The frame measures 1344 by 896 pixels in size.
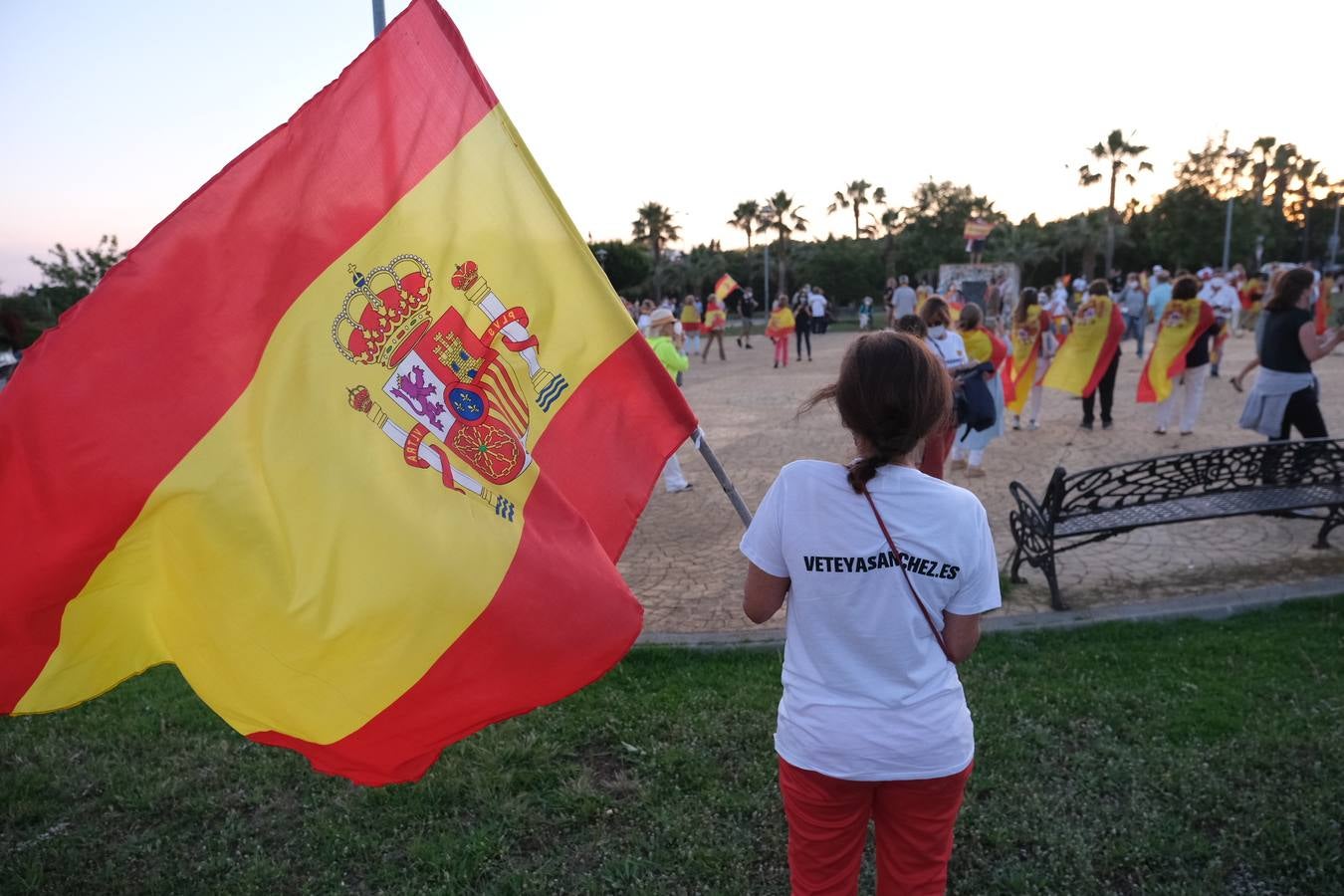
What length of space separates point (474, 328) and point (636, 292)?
55877 millimetres

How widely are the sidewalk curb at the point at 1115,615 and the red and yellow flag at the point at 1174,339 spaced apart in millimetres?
5424

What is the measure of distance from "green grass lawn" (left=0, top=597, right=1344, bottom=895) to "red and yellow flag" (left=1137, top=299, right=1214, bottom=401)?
6.26 meters

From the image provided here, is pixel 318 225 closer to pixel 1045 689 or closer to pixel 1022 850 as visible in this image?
pixel 1022 850

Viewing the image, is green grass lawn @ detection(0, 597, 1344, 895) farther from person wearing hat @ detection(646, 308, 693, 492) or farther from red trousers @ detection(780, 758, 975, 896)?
person wearing hat @ detection(646, 308, 693, 492)

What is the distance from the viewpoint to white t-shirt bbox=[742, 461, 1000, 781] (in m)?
1.95

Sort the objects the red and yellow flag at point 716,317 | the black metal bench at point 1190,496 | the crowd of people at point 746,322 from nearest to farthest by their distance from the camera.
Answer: the black metal bench at point 1190,496 → the crowd of people at point 746,322 → the red and yellow flag at point 716,317

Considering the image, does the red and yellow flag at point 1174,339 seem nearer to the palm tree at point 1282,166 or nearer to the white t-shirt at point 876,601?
the white t-shirt at point 876,601

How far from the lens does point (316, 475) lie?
2.36 metres

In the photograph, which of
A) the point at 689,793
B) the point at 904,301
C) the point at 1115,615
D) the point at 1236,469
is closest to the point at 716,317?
the point at 904,301

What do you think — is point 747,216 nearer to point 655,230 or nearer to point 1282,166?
point 655,230

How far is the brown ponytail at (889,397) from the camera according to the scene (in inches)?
76.3

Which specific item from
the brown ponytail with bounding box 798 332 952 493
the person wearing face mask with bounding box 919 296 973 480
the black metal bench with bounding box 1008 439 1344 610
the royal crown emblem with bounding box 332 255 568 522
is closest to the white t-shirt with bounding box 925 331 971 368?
the person wearing face mask with bounding box 919 296 973 480

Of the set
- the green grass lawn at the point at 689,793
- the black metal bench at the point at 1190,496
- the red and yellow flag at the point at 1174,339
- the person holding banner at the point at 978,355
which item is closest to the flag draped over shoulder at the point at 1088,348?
the red and yellow flag at the point at 1174,339

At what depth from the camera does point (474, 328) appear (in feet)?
9.06
